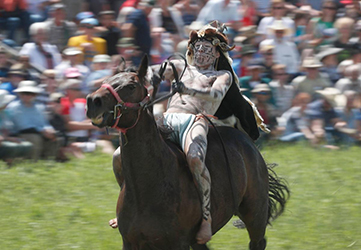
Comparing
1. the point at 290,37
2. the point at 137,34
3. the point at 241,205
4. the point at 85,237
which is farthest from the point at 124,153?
the point at 290,37

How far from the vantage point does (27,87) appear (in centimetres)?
966

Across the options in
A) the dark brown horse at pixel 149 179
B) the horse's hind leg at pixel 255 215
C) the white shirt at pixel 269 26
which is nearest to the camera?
the dark brown horse at pixel 149 179

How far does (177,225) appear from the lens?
5.46 metres

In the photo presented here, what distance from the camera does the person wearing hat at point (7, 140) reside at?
31.4ft

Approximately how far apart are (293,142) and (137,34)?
123 inches

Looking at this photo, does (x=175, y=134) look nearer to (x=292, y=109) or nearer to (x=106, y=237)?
(x=106, y=237)

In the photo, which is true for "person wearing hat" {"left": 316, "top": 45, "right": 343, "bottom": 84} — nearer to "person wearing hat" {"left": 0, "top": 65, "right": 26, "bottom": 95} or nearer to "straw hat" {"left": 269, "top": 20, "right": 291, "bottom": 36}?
"straw hat" {"left": 269, "top": 20, "right": 291, "bottom": 36}

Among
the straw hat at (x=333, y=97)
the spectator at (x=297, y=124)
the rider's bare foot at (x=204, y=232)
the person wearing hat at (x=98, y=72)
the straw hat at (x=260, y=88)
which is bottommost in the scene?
the spectator at (x=297, y=124)

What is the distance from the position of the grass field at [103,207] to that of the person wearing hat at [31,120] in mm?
294

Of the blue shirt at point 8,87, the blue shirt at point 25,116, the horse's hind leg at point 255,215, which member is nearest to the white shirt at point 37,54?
the blue shirt at point 8,87

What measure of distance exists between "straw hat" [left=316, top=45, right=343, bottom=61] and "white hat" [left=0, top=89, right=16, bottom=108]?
558 cm

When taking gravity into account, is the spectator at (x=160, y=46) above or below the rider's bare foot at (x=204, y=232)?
below

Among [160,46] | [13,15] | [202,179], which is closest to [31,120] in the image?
[13,15]

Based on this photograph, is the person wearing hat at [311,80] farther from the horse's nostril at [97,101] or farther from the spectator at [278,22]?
the horse's nostril at [97,101]
